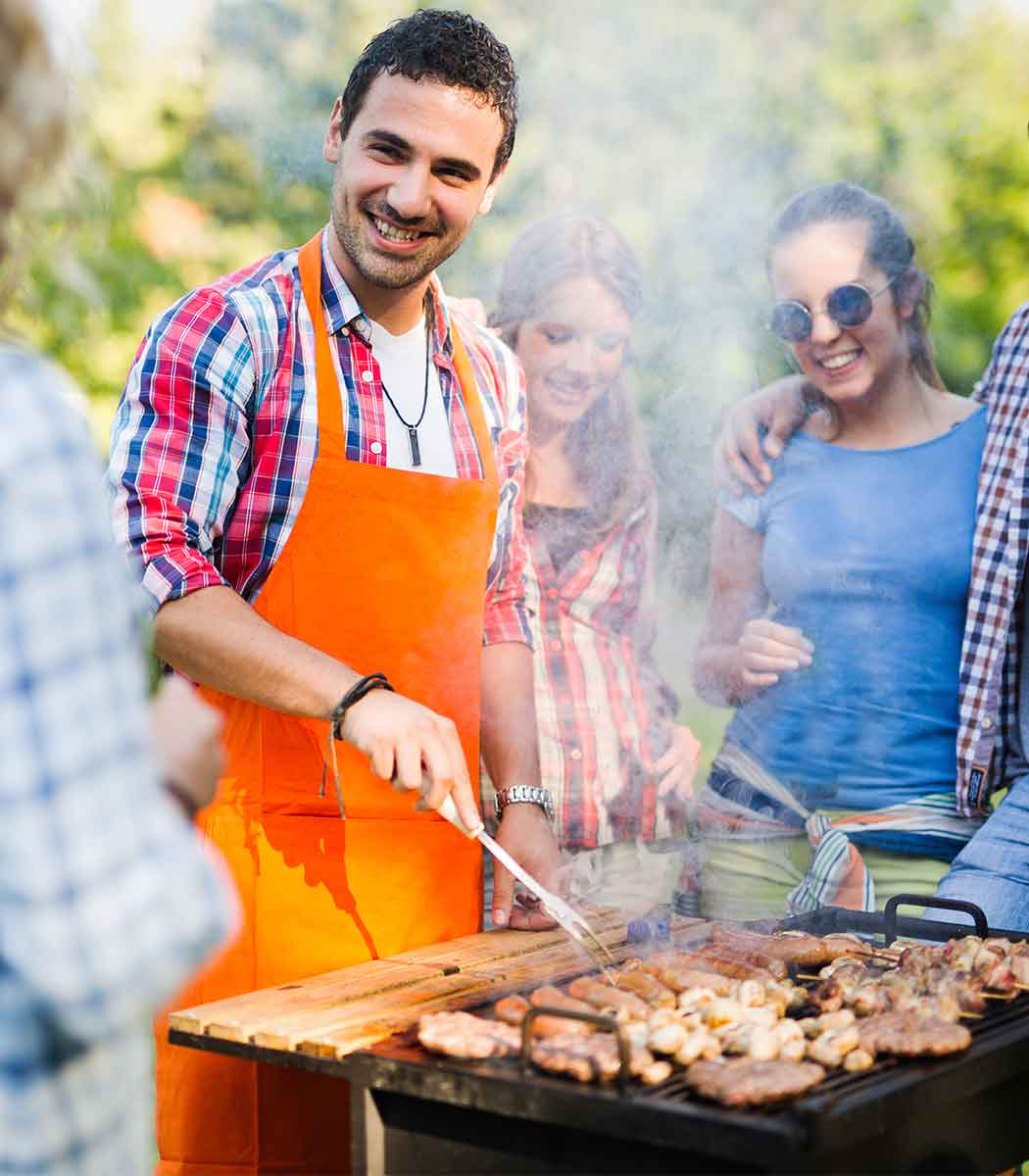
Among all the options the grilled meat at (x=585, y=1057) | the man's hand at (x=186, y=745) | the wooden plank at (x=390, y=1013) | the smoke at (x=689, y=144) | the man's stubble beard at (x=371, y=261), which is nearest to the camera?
the man's hand at (x=186, y=745)

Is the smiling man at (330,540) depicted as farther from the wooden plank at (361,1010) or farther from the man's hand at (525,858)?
the wooden plank at (361,1010)

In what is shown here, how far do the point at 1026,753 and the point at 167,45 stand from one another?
3.33 m

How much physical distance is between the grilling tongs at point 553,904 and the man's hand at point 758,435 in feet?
5.10

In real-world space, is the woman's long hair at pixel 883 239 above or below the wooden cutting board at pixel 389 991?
above

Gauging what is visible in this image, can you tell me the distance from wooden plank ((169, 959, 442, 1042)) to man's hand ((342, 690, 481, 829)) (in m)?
0.34

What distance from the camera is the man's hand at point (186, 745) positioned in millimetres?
1312

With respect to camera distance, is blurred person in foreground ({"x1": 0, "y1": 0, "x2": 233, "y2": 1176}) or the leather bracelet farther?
the leather bracelet

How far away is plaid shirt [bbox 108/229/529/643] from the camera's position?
2.47m

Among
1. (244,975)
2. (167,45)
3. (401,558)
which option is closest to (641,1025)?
(244,975)

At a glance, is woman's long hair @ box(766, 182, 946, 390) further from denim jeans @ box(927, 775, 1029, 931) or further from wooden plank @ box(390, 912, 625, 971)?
wooden plank @ box(390, 912, 625, 971)

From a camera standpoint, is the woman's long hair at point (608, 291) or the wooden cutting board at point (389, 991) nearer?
the wooden cutting board at point (389, 991)

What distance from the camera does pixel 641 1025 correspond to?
214cm

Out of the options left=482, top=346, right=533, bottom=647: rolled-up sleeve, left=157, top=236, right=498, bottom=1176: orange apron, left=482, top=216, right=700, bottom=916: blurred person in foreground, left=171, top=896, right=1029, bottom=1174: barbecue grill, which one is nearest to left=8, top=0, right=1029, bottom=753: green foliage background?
left=482, top=216, right=700, bottom=916: blurred person in foreground

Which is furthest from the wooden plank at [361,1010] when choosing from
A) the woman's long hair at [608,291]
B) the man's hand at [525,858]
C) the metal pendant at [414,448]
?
the woman's long hair at [608,291]
